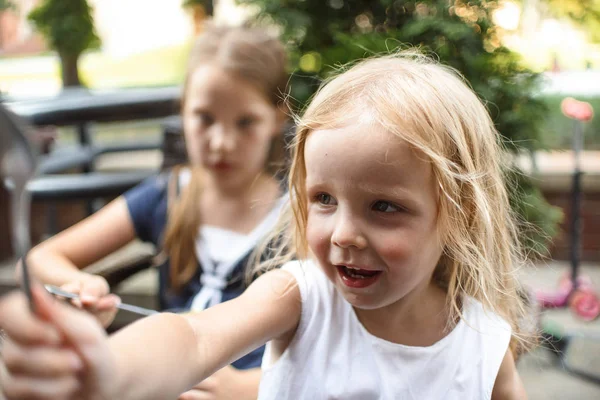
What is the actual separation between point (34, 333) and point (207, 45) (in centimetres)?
133

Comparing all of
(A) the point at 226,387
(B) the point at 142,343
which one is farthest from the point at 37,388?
(A) the point at 226,387

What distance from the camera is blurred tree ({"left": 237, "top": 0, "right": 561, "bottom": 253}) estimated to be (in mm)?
1599

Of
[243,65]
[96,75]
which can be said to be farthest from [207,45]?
[96,75]

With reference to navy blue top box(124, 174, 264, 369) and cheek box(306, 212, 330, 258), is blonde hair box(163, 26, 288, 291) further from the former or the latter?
cheek box(306, 212, 330, 258)

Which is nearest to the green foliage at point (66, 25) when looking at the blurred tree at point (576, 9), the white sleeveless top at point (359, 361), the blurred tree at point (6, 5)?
the blurred tree at point (6, 5)

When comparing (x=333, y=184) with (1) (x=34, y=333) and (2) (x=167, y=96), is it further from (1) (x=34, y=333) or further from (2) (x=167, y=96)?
(2) (x=167, y=96)

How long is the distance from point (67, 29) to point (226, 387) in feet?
15.0

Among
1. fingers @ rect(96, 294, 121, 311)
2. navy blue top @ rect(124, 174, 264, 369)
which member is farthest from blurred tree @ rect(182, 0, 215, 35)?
fingers @ rect(96, 294, 121, 311)

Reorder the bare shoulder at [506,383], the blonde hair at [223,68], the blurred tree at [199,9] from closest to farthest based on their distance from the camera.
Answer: the bare shoulder at [506,383]
the blonde hair at [223,68]
the blurred tree at [199,9]

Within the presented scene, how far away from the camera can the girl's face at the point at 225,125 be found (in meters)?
1.52

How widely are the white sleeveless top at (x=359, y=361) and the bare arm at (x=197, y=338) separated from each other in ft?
0.13

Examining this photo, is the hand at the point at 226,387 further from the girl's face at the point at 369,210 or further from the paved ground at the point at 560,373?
the paved ground at the point at 560,373

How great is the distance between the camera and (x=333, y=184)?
85 centimetres

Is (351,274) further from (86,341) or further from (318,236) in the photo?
(86,341)
